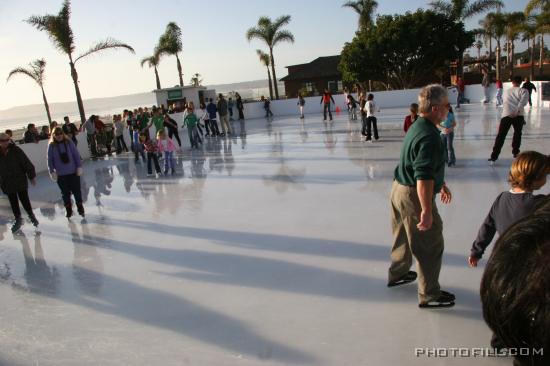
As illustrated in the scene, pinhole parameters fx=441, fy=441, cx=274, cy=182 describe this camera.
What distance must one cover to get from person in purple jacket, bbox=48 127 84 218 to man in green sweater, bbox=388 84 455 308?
17.4 ft

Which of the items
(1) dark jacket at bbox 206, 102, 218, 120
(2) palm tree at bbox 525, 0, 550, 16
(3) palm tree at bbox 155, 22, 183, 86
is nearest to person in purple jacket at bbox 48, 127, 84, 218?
(1) dark jacket at bbox 206, 102, 218, 120

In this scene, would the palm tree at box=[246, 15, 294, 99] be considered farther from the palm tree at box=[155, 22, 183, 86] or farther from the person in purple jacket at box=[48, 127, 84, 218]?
the person in purple jacket at box=[48, 127, 84, 218]

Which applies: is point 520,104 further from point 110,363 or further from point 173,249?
point 110,363

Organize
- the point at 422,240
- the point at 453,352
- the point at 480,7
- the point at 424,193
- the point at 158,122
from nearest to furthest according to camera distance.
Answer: the point at 453,352 → the point at 424,193 → the point at 422,240 → the point at 158,122 → the point at 480,7

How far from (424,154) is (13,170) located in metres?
6.00

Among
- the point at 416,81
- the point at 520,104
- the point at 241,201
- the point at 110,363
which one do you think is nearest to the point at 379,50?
the point at 416,81

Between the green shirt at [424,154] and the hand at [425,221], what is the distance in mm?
247

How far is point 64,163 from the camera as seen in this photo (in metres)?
6.83

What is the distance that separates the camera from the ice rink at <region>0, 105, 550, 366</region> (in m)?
3.18

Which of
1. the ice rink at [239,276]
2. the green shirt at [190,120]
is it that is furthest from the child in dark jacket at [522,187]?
the green shirt at [190,120]

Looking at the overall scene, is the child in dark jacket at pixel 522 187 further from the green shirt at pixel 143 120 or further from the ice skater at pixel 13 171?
the green shirt at pixel 143 120

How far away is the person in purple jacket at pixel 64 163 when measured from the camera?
22.2ft

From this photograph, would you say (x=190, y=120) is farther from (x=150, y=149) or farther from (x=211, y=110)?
(x=150, y=149)

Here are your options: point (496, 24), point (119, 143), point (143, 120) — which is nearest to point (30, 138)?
point (119, 143)
